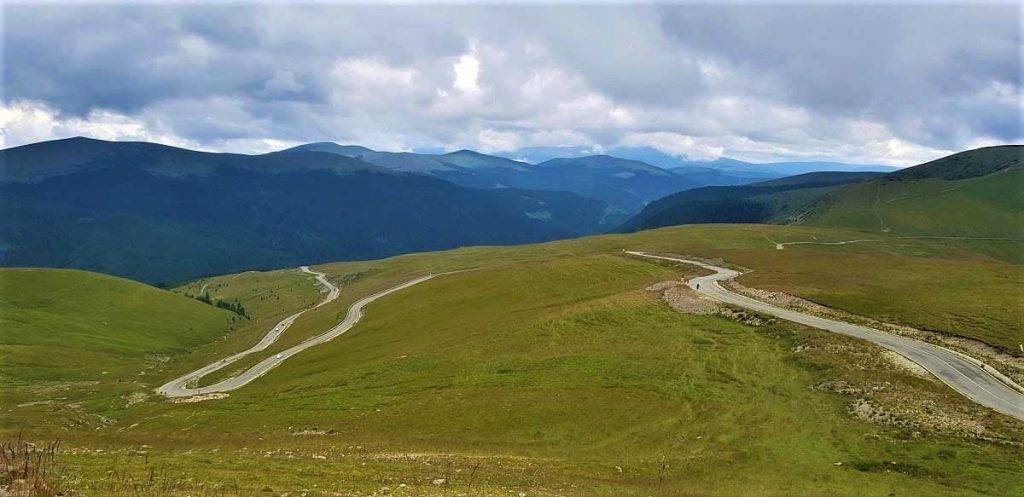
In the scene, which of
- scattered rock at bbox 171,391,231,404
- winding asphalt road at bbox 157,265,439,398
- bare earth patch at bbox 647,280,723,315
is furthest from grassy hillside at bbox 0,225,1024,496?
winding asphalt road at bbox 157,265,439,398

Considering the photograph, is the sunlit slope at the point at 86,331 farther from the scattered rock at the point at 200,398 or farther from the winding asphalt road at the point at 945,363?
the winding asphalt road at the point at 945,363

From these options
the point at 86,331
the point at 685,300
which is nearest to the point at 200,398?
the point at 86,331

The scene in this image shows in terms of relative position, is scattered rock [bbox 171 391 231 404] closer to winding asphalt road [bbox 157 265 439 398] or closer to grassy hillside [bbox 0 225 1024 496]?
winding asphalt road [bbox 157 265 439 398]

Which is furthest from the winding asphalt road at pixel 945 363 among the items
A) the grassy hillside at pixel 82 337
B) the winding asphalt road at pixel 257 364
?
the grassy hillside at pixel 82 337

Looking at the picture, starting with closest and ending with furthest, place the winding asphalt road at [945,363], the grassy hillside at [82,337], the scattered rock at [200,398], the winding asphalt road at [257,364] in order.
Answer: the winding asphalt road at [945,363]
the scattered rock at [200,398]
the grassy hillside at [82,337]
the winding asphalt road at [257,364]

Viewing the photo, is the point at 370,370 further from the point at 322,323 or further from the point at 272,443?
the point at 322,323

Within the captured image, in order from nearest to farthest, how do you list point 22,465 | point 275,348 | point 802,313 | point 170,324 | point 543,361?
point 22,465, point 543,361, point 802,313, point 275,348, point 170,324

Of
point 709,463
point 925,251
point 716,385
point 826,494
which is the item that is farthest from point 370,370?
point 925,251
